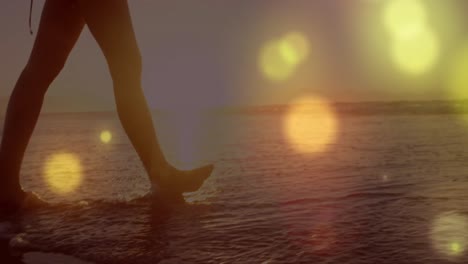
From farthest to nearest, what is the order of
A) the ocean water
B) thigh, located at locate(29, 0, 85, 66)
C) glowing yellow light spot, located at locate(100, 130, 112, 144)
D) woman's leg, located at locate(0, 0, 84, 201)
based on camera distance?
glowing yellow light spot, located at locate(100, 130, 112, 144) < thigh, located at locate(29, 0, 85, 66) < woman's leg, located at locate(0, 0, 84, 201) < the ocean water

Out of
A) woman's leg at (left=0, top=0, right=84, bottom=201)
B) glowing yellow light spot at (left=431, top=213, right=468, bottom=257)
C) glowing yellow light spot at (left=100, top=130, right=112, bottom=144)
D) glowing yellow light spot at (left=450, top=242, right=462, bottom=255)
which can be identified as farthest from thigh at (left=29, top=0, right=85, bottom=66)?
glowing yellow light spot at (left=100, top=130, right=112, bottom=144)

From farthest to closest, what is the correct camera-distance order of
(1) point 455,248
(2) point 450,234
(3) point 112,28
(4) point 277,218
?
(3) point 112,28 < (4) point 277,218 < (2) point 450,234 < (1) point 455,248

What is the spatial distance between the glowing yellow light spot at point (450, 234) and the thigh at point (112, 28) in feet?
7.84

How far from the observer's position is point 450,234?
238 cm

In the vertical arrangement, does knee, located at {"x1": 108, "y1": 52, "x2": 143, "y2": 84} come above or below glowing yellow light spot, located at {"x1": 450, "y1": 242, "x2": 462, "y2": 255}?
above

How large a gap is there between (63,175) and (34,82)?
6.45 ft

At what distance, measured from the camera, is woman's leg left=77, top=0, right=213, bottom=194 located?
3.69m

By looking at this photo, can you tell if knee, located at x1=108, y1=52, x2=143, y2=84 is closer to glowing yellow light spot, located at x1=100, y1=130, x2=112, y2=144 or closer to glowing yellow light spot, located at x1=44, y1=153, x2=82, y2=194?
glowing yellow light spot, located at x1=44, y1=153, x2=82, y2=194

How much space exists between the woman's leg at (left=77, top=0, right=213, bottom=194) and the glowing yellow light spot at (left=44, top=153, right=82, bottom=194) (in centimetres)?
113

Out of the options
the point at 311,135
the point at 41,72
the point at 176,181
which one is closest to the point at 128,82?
the point at 41,72

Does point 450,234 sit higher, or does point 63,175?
point 63,175

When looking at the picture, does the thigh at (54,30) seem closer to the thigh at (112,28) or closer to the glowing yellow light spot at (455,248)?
the thigh at (112,28)

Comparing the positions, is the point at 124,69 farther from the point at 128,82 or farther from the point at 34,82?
the point at 34,82

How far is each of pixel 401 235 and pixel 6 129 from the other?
293 cm
